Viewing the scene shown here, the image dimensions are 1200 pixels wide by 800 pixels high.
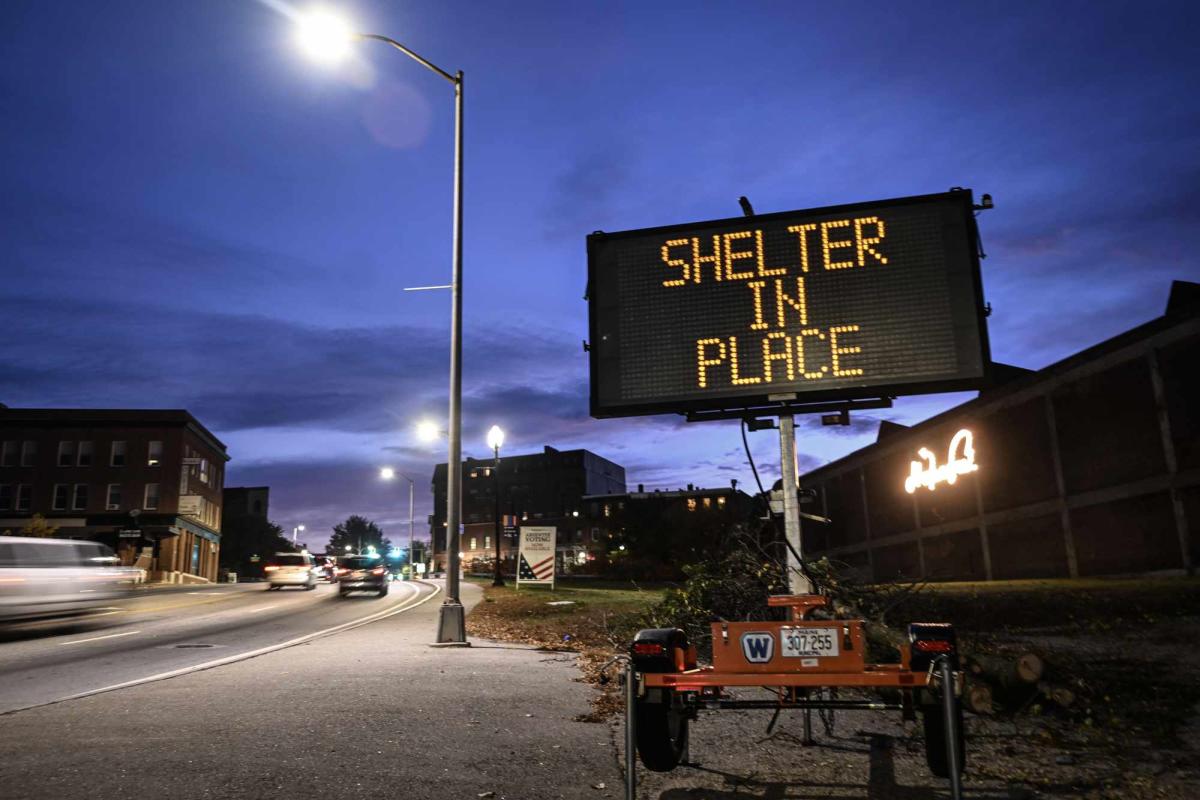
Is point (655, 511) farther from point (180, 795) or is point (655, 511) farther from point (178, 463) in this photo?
point (180, 795)

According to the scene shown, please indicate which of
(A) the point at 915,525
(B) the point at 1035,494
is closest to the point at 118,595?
(B) the point at 1035,494

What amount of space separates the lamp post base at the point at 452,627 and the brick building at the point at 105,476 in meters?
57.0

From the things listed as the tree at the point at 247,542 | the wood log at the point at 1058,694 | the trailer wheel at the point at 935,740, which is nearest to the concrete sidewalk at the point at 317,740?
the trailer wheel at the point at 935,740

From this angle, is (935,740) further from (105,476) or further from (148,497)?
(105,476)

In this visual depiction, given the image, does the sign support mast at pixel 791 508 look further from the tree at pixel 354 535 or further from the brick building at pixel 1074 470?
the tree at pixel 354 535

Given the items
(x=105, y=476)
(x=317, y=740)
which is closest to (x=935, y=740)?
(x=317, y=740)

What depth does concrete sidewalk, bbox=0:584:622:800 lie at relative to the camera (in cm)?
491

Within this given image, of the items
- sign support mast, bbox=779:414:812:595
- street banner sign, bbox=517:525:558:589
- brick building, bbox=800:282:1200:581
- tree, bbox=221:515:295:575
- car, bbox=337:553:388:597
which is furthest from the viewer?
tree, bbox=221:515:295:575

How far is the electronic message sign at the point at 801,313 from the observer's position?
914 cm

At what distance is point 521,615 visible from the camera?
20.0 m

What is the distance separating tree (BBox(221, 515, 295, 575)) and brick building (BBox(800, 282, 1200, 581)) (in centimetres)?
8729

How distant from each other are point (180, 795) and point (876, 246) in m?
8.51

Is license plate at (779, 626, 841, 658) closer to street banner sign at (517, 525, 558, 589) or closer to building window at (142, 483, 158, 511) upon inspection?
street banner sign at (517, 525, 558, 589)

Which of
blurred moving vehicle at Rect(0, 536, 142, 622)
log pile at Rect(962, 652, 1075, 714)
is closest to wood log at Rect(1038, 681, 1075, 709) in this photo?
log pile at Rect(962, 652, 1075, 714)
